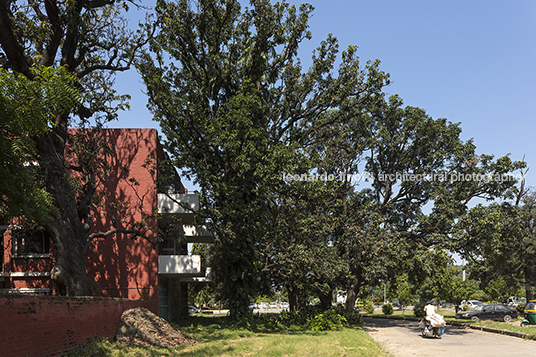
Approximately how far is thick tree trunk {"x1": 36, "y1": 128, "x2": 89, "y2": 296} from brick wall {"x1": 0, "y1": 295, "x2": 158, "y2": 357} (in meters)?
5.05

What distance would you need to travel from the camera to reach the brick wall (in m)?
8.76

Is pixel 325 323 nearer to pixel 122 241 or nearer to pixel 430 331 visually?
pixel 430 331

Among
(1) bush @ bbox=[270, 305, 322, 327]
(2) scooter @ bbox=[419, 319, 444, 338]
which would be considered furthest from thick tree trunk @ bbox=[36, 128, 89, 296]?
(2) scooter @ bbox=[419, 319, 444, 338]

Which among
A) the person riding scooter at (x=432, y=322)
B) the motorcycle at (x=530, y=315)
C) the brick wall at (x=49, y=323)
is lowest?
the motorcycle at (x=530, y=315)

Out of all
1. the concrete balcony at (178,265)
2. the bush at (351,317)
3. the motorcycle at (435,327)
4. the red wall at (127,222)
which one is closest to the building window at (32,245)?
the red wall at (127,222)

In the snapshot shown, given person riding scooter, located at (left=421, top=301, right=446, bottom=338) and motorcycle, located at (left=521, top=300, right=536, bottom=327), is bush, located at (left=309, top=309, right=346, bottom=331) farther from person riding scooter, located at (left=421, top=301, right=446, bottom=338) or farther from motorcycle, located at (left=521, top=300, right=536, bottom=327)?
motorcycle, located at (left=521, top=300, right=536, bottom=327)

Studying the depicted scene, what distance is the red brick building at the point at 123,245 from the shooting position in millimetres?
23219

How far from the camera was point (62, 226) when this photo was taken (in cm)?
1833

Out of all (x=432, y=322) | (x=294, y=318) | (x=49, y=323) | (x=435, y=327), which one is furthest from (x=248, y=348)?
(x=294, y=318)

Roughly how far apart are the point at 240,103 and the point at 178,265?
36.2 ft

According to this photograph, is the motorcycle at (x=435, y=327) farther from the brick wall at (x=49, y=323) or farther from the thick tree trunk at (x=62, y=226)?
the thick tree trunk at (x=62, y=226)

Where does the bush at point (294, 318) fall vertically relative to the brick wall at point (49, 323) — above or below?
below

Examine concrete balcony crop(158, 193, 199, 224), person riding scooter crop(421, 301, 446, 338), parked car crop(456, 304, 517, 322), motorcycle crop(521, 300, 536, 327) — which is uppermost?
concrete balcony crop(158, 193, 199, 224)

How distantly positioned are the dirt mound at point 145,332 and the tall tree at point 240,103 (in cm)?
545
